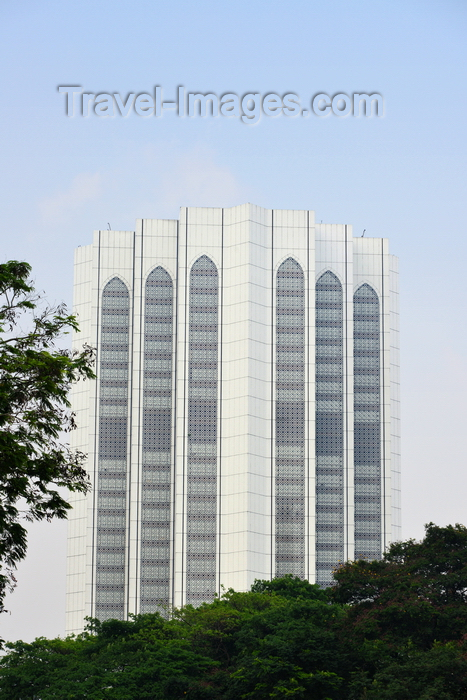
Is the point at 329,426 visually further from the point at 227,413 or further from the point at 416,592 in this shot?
the point at 416,592

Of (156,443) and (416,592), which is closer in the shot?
(416,592)

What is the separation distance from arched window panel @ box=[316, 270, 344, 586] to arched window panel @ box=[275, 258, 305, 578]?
2093 mm

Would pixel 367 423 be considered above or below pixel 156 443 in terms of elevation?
above

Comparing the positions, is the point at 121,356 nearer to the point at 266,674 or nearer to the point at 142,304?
the point at 142,304

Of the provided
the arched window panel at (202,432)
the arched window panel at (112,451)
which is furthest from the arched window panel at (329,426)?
the arched window panel at (112,451)

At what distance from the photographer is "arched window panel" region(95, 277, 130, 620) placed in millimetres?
90750

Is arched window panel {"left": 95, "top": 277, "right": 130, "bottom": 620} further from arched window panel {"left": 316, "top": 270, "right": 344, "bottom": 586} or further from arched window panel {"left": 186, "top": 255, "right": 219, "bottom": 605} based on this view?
arched window panel {"left": 316, "top": 270, "right": 344, "bottom": 586}

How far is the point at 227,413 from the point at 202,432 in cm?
245

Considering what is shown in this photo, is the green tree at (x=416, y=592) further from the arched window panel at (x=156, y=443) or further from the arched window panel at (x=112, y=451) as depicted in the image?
the arched window panel at (x=112, y=451)

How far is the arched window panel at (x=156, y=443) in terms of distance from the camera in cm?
9031

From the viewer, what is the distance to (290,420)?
301ft

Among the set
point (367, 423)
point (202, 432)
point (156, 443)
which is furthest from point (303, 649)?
point (367, 423)

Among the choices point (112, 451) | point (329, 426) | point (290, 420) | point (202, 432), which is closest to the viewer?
point (202, 432)

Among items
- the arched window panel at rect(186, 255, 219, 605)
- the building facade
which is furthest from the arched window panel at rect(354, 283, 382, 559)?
the arched window panel at rect(186, 255, 219, 605)
